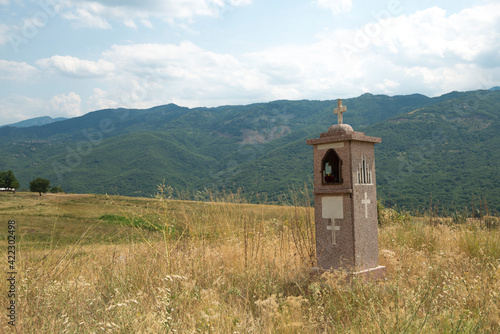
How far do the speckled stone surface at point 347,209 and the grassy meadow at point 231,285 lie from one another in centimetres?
39

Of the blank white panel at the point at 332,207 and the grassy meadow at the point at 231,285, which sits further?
the blank white panel at the point at 332,207

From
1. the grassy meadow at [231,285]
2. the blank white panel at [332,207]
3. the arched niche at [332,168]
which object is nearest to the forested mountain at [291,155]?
the grassy meadow at [231,285]

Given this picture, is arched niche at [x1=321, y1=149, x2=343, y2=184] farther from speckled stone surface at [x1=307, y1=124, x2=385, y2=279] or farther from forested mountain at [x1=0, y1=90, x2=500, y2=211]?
forested mountain at [x1=0, y1=90, x2=500, y2=211]

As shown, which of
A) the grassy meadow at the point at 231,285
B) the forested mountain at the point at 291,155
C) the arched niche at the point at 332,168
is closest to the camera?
the grassy meadow at the point at 231,285

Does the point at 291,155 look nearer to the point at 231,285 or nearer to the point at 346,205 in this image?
the point at 346,205

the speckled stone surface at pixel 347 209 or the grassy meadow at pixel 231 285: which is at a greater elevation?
the speckled stone surface at pixel 347 209

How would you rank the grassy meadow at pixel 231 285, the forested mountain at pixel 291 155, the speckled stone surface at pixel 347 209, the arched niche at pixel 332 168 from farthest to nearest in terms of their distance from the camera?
1. the forested mountain at pixel 291 155
2. the arched niche at pixel 332 168
3. the speckled stone surface at pixel 347 209
4. the grassy meadow at pixel 231 285

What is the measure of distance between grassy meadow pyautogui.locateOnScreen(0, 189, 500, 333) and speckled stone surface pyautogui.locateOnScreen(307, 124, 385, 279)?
0.39 m

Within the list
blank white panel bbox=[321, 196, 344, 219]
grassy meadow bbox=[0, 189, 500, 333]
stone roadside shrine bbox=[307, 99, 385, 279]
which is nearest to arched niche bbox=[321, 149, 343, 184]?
stone roadside shrine bbox=[307, 99, 385, 279]

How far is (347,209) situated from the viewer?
192 inches

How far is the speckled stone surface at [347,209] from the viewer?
4.87 metres

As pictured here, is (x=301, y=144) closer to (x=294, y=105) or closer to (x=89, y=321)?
(x=294, y=105)

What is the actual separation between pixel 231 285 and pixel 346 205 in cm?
187

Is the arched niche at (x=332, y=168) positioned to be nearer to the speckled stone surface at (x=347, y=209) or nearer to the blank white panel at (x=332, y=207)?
the speckled stone surface at (x=347, y=209)
